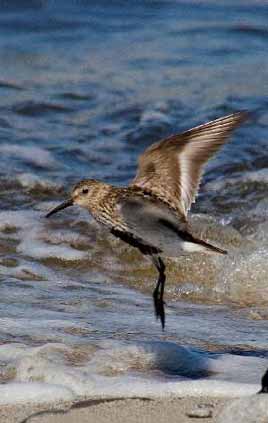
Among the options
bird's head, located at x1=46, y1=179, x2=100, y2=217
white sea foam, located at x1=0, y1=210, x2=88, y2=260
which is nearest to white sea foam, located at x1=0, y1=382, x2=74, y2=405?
bird's head, located at x1=46, y1=179, x2=100, y2=217

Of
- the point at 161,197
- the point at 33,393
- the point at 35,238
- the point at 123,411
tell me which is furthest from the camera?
the point at 35,238

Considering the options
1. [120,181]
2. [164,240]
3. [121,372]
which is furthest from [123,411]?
[120,181]

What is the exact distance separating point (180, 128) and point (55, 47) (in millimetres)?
2961

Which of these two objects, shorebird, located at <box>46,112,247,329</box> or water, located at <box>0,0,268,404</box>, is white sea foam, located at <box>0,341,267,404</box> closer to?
water, located at <box>0,0,268,404</box>

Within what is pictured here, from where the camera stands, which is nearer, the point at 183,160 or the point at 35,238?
the point at 183,160

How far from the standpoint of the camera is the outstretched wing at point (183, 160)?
17.0 feet

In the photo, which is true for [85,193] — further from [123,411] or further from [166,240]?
[123,411]

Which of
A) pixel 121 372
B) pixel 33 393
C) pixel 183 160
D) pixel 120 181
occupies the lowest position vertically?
pixel 120 181

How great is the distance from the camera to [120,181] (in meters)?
8.29

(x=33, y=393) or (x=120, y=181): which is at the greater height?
(x=33, y=393)

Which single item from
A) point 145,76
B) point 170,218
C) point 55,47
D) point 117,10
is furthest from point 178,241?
point 117,10

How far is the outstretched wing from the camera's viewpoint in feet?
17.0

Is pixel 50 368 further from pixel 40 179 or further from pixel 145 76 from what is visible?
pixel 145 76

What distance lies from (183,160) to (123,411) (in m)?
1.70
